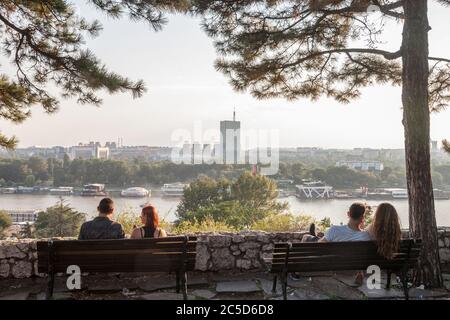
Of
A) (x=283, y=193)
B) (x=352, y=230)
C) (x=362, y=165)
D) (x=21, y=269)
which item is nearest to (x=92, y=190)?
(x=283, y=193)

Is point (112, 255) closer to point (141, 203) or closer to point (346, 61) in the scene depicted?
point (346, 61)

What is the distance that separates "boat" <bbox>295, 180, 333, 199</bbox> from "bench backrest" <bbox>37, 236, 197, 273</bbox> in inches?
1121

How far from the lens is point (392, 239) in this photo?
336cm

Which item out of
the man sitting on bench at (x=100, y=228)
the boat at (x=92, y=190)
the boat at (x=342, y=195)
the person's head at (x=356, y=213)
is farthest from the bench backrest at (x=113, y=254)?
the boat at (x=92, y=190)

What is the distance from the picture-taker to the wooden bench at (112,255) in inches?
126

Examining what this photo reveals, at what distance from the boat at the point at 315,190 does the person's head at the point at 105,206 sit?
28396mm

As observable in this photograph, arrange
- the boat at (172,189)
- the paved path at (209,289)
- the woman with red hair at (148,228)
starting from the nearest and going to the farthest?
1. the paved path at (209,289)
2. the woman with red hair at (148,228)
3. the boat at (172,189)

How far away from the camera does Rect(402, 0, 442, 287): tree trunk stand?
13.0 ft

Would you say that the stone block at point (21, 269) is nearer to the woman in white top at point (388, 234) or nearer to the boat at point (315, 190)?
the woman in white top at point (388, 234)
